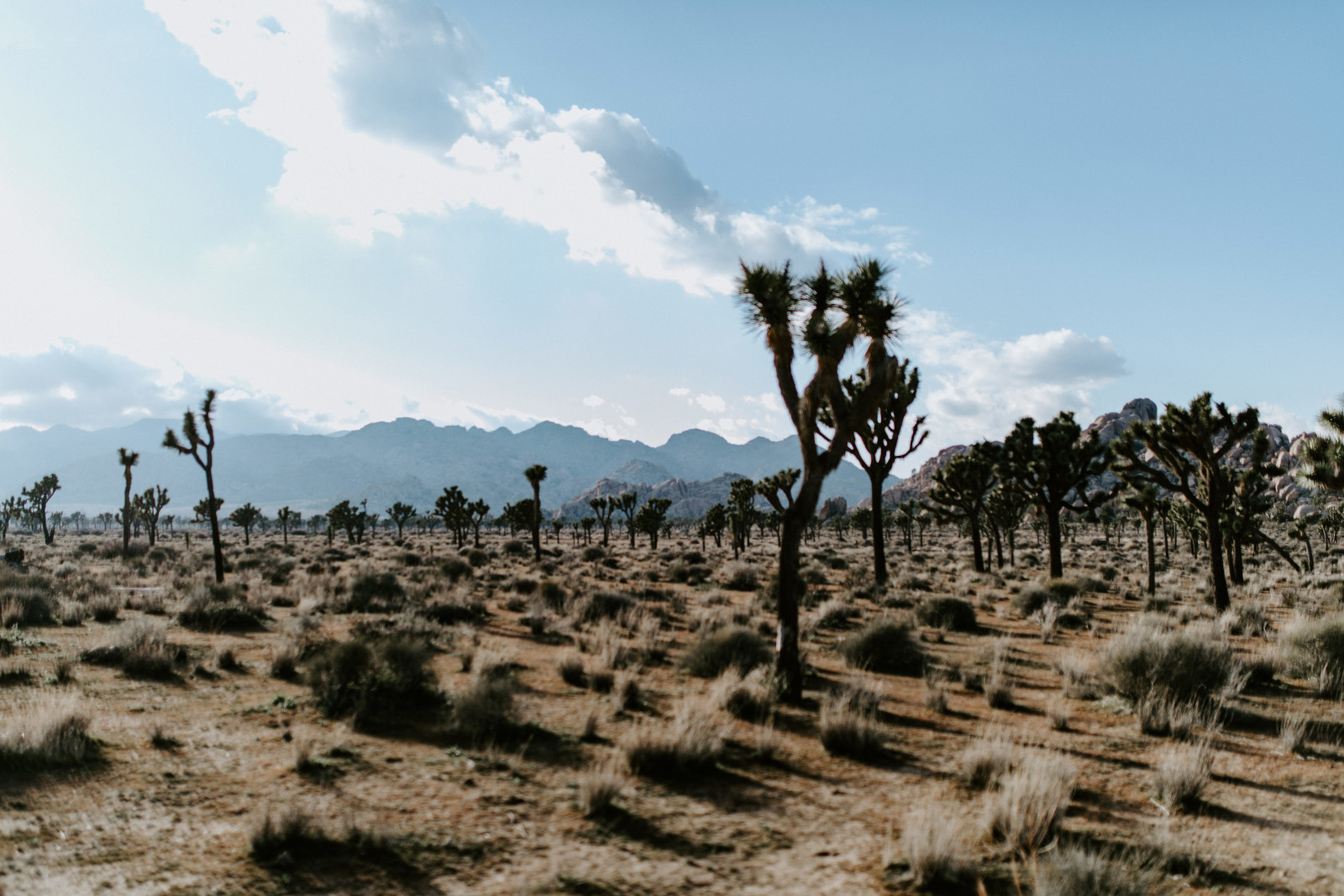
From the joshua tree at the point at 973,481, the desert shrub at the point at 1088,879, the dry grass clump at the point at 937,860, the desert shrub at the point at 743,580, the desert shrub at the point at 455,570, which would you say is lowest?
the desert shrub at the point at 743,580

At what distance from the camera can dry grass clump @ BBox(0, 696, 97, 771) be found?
22.9 ft

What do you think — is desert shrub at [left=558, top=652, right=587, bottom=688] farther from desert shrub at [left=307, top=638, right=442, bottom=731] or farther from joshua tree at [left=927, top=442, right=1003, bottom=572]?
joshua tree at [left=927, top=442, right=1003, bottom=572]

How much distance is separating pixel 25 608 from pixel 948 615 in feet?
78.6

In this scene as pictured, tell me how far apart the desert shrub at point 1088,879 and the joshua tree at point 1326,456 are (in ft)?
76.3

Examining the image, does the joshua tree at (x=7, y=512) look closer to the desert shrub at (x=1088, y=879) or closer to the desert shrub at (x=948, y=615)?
the desert shrub at (x=948, y=615)

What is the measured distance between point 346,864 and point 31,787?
157 inches

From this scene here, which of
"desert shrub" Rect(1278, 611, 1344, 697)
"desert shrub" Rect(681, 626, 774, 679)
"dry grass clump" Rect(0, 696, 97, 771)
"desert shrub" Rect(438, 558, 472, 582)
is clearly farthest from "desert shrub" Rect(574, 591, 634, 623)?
"desert shrub" Rect(1278, 611, 1344, 697)

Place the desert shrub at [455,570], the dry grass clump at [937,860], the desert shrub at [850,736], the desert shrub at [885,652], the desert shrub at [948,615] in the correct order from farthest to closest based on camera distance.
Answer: the desert shrub at [455,570] → the desert shrub at [948,615] → the desert shrub at [885,652] → the desert shrub at [850,736] → the dry grass clump at [937,860]

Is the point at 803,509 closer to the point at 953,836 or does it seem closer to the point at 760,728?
the point at 760,728

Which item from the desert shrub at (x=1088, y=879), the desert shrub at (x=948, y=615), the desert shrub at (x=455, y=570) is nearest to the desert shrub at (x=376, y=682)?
the desert shrub at (x=1088, y=879)

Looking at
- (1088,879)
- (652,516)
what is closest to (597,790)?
(1088,879)

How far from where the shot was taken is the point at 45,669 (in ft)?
37.0

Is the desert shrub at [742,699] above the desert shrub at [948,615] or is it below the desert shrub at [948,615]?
above

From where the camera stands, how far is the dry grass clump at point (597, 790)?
624 cm
